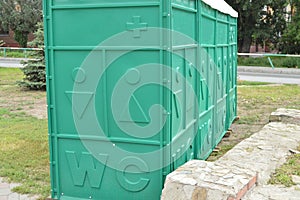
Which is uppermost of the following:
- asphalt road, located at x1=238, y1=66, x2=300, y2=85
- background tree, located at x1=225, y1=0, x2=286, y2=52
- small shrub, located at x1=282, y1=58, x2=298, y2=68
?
background tree, located at x1=225, y1=0, x2=286, y2=52

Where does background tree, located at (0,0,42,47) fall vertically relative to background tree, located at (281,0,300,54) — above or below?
above

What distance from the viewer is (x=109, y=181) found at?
14.8 feet

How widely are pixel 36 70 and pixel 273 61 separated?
1370 cm

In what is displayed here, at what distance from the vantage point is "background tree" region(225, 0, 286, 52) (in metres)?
25.1

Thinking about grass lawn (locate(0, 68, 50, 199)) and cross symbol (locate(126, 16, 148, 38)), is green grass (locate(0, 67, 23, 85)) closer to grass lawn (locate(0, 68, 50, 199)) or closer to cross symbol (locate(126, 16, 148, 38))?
grass lawn (locate(0, 68, 50, 199))

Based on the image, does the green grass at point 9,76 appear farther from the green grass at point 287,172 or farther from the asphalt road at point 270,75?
the green grass at point 287,172

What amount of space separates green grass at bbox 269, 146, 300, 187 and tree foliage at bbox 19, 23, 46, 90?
406 inches

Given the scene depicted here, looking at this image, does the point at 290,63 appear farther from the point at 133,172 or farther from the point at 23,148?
the point at 133,172

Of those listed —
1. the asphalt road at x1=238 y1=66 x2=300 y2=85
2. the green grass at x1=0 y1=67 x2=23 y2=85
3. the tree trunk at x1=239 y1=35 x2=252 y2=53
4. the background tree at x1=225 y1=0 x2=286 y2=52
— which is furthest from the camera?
the tree trunk at x1=239 y1=35 x2=252 y2=53

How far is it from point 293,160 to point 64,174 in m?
3.02

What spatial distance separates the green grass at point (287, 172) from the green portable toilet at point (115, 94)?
1.07 metres

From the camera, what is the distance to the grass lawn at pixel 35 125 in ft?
19.1

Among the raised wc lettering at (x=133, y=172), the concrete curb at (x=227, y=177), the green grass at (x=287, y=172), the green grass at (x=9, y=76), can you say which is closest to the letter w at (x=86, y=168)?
the raised wc lettering at (x=133, y=172)

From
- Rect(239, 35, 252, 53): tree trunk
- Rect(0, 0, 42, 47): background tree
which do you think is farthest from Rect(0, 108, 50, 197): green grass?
Rect(0, 0, 42, 47): background tree
